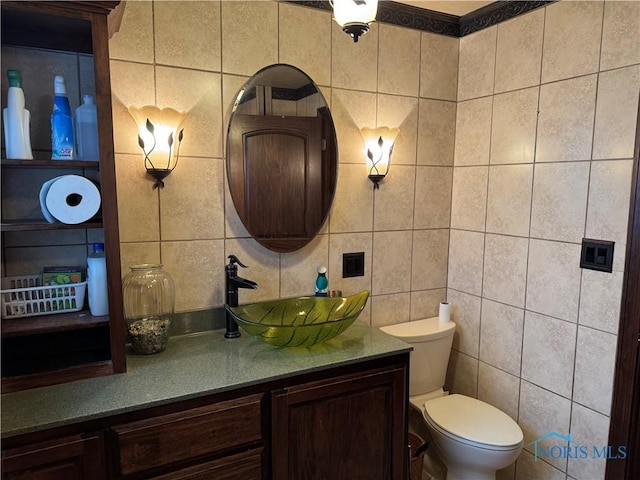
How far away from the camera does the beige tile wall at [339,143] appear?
5.30 ft

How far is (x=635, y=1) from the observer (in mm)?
1541

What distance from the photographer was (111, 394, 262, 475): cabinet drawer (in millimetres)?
1238

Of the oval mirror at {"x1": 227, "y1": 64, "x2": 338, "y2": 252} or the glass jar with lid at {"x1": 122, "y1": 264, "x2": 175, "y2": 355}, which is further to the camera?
the oval mirror at {"x1": 227, "y1": 64, "x2": 338, "y2": 252}

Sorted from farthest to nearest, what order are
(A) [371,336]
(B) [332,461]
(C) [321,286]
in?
(C) [321,286], (A) [371,336], (B) [332,461]

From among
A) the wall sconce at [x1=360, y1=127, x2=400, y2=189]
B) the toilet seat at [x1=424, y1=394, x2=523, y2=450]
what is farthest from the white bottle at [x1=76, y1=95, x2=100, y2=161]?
the toilet seat at [x1=424, y1=394, x2=523, y2=450]

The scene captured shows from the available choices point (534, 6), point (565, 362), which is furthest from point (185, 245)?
point (534, 6)

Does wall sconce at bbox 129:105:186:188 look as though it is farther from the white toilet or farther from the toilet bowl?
the toilet bowl

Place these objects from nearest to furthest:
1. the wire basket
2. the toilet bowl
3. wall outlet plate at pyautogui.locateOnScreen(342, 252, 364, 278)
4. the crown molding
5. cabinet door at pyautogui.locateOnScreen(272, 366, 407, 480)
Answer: the wire basket < cabinet door at pyautogui.locateOnScreen(272, 366, 407, 480) < the toilet bowl < the crown molding < wall outlet plate at pyautogui.locateOnScreen(342, 252, 364, 278)

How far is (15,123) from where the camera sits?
4.08 feet

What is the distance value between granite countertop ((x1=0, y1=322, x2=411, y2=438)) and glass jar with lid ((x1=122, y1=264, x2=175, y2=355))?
0.05 metres

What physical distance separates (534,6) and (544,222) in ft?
3.06

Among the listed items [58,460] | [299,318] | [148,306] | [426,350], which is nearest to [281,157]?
[299,318]

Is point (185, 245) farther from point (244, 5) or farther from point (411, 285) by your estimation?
point (411, 285)

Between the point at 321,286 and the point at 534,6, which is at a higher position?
the point at 534,6
